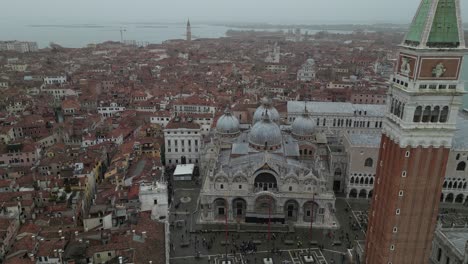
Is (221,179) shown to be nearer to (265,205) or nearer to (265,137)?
(265,205)

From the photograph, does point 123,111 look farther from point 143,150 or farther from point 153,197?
point 153,197

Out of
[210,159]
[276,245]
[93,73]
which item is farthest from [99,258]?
[93,73]

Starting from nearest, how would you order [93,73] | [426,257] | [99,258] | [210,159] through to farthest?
[426,257] → [99,258] → [210,159] → [93,73]

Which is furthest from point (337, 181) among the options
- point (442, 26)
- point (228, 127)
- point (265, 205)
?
point (442, 26)

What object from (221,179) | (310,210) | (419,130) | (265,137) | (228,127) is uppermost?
(419,130)

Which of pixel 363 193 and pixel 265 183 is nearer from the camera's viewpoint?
pixel 265 183

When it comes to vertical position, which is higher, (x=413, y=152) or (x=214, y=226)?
(x=413, y=152)

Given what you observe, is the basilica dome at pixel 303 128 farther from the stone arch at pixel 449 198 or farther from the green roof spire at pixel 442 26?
the green roof spire at pixel 442 26
